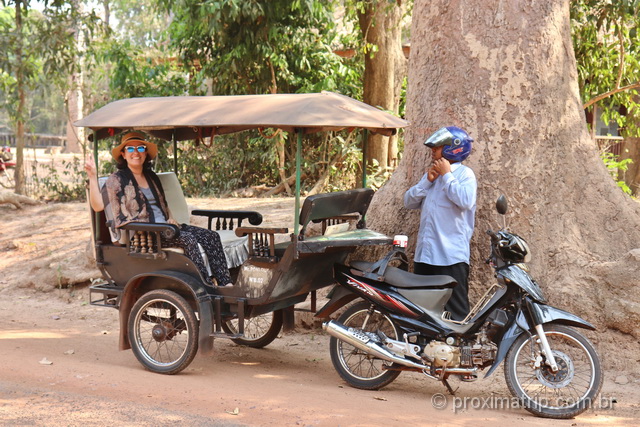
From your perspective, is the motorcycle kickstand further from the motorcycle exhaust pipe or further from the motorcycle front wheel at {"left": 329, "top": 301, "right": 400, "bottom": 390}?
the motorcycle front wheel at {"left": 329, "top": 301, "right": 400, "bottom": 390}

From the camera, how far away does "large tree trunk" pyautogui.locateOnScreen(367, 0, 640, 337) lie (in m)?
6.27

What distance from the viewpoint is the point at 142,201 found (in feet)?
20.0

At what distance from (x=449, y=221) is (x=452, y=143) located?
57 centimetres

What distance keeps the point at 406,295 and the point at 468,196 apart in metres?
0.83

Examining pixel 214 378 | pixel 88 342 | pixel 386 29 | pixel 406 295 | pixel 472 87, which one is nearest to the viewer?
pixel 406 295

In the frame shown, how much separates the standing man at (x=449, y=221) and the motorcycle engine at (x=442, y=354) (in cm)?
50

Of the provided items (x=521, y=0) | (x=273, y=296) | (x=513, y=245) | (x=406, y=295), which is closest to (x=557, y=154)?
(x=521, y=0)

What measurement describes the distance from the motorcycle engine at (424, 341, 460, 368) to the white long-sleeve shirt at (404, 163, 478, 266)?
668mm

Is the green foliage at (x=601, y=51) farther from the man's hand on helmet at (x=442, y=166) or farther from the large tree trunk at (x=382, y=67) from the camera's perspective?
the man's hand on helmet at (x=442, y=166)

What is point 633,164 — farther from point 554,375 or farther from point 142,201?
point 142,201

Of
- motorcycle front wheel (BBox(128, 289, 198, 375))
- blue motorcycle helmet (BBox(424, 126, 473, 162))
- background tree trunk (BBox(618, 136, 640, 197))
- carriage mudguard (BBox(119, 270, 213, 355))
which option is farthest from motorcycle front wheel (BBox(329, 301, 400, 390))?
background tree trunk (BBox(618, 136, 640, 197))

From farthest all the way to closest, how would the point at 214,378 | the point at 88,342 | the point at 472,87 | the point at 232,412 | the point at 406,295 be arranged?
the point at 88,342 < the point at 472,87 < the point at 214,378 < the point at 406,295 < the point at 232,412

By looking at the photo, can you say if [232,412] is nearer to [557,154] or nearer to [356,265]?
[356,265]

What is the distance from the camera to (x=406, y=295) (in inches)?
207
